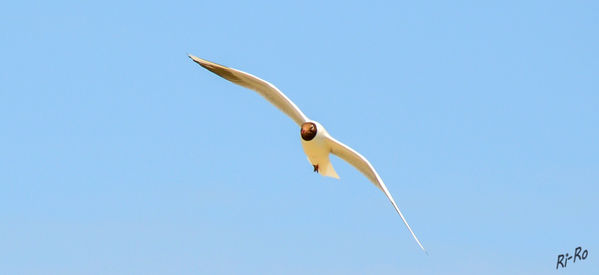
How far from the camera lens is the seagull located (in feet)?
81.2

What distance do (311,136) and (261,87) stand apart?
2.76 m

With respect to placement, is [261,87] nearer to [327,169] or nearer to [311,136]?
[311,136]

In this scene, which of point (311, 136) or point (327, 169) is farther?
point (327, 169)

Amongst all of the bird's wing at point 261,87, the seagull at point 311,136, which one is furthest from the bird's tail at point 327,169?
the bird's wing at point 261,87

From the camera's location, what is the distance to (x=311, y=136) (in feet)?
80.9

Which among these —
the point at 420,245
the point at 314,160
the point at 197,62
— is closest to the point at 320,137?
the point at 314,160

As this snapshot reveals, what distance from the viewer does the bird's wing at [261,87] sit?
86.0 ft

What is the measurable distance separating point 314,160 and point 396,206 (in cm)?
271

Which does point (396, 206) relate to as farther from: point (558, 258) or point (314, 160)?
point (558, 258)

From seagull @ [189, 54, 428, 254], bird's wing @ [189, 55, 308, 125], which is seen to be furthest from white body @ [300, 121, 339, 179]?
bird's wing @ [189, 55, 308, 125]

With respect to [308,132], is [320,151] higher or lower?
lower

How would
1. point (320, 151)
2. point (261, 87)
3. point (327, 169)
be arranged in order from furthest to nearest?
point (261, 87) < point (327, 169) < point (320, 151)

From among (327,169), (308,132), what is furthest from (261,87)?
(327,169)

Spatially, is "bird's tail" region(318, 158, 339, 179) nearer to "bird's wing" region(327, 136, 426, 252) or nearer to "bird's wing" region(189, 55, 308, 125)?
"bird's wing" region(327, 136, 426, 252)
